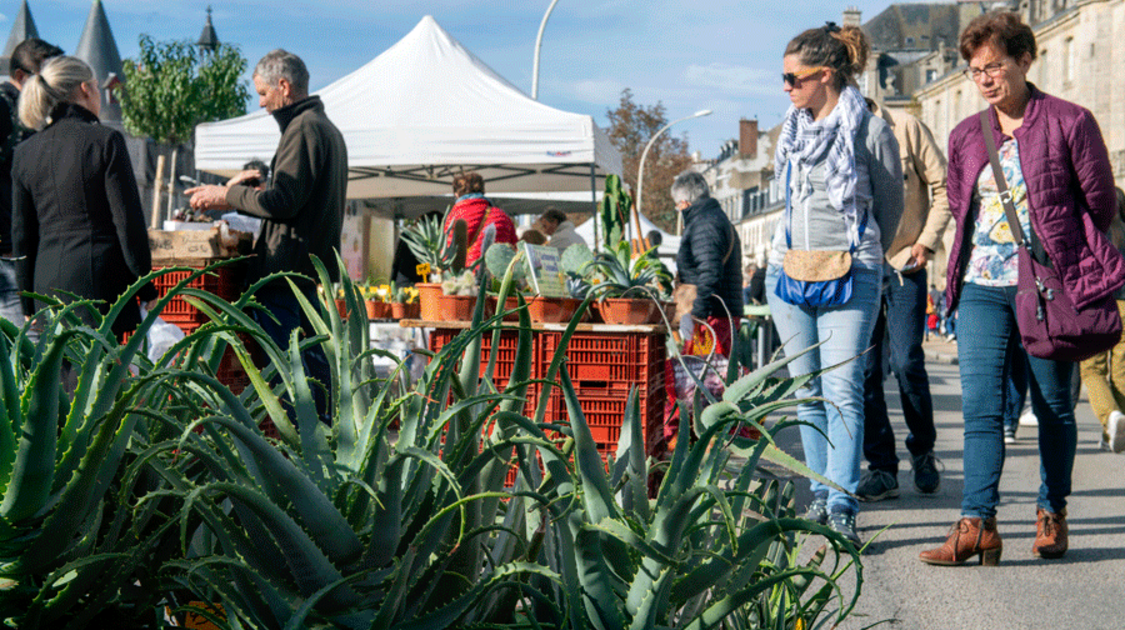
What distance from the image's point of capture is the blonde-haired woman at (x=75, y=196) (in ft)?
12.3

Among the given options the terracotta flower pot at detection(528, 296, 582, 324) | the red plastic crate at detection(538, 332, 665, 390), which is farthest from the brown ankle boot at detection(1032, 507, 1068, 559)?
the terracotta flower pot at detection(528, 296, 582, 324)

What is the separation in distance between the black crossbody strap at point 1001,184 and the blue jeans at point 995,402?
0.21m

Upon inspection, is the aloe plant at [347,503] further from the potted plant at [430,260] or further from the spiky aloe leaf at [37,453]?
the potted plant at [430,260]

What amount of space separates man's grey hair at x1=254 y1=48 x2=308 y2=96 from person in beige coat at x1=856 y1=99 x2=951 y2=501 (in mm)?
2595

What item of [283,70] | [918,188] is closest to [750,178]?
[918,188]

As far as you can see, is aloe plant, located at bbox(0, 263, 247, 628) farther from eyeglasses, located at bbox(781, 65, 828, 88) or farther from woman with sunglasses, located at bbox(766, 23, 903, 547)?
eyeglasses, located at bbox(781, 65, 828, 88)

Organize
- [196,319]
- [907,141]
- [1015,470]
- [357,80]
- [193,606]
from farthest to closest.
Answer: [357,80]
[1015,470]
[907,141]
[196,319]
[193,606]

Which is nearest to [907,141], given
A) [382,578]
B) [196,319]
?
[196,319]

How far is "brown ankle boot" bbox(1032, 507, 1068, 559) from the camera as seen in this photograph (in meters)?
3.78

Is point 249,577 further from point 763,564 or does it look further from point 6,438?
point 763,564

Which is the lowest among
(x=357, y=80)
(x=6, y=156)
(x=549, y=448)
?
(x=549, y=448)

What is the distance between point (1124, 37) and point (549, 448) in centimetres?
4698

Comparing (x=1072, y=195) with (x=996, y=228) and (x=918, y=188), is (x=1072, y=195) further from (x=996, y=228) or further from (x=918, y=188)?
(x=918, y=188)

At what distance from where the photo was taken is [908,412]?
5.12m
